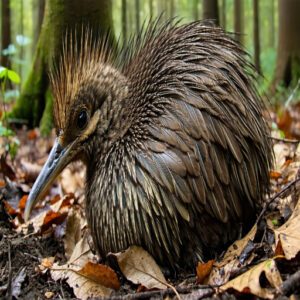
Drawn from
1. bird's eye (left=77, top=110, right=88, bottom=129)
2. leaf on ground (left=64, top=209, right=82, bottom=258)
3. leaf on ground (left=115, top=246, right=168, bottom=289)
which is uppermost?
bird's eye (left=77, top=110, right=88, bottom=129)

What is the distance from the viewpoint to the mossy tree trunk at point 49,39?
4711 millimetres

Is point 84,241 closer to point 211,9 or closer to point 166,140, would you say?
point 166,140

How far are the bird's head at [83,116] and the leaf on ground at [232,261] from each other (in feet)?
2.52

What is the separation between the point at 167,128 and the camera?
246 cm

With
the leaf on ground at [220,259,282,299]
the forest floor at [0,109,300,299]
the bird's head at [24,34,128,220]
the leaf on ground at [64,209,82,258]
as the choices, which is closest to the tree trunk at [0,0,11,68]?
the forest floor at [0,109,300,299]

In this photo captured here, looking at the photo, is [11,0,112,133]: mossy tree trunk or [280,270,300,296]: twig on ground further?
[11,0,112,133]: mossy tree trunk

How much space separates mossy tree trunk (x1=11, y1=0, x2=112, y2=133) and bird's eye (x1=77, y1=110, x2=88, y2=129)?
3.91ft

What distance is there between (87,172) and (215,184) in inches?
29.3

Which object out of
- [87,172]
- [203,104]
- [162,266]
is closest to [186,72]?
[203,104]

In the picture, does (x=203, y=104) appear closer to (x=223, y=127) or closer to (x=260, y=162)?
(x=223, y=127)

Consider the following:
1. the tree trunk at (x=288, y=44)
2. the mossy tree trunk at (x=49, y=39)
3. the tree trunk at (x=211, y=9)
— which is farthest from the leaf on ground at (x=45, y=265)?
the tree trunk at (x=288, y=44)

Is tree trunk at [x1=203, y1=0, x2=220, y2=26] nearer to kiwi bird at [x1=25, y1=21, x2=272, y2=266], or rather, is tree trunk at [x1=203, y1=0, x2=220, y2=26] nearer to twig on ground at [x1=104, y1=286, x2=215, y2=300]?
kiwi bird at [x1=25, y1=21, x2=272, y2=266]

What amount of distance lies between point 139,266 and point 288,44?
9320 millimetres

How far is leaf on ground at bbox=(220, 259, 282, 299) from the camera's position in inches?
75.4
